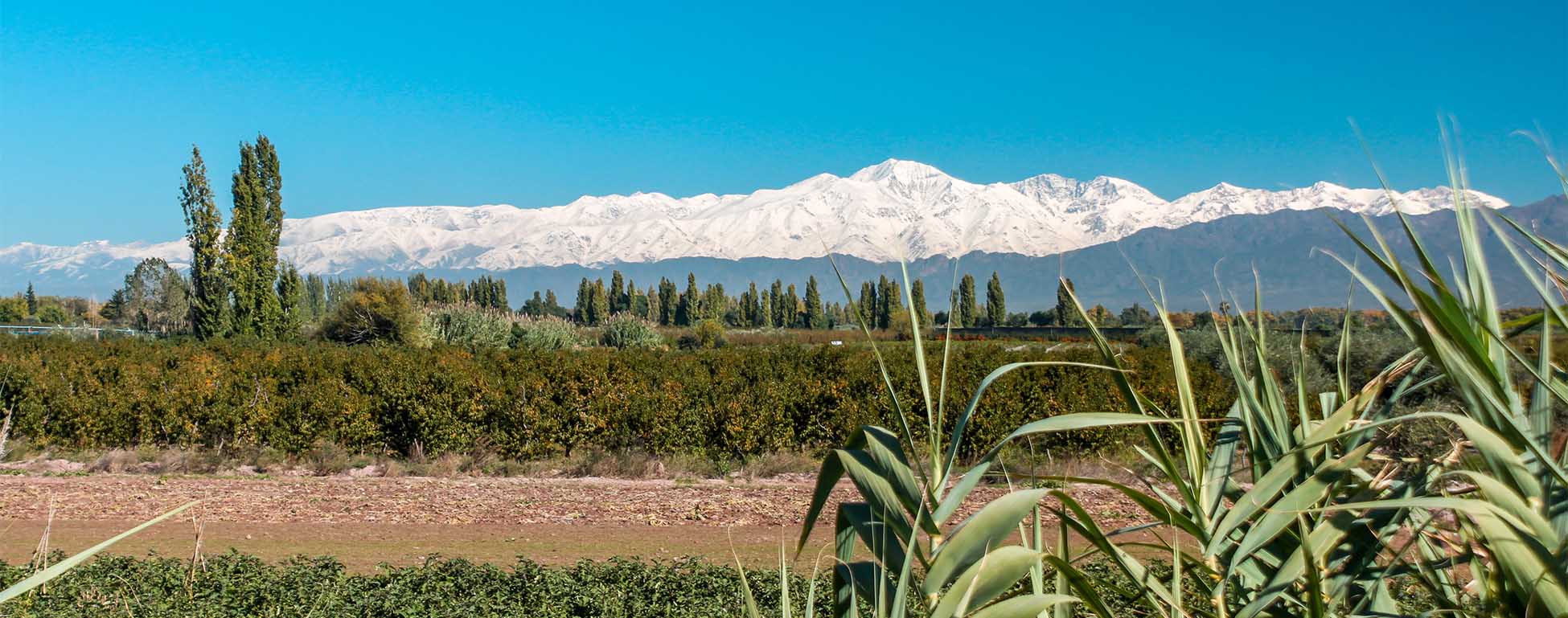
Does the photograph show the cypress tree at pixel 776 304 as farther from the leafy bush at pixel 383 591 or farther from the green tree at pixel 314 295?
the leafy bush at pixel 383 591

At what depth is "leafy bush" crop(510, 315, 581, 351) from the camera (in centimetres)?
2258

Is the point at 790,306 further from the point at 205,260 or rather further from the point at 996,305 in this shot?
the point at 205,260

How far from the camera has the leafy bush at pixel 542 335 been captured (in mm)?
22578

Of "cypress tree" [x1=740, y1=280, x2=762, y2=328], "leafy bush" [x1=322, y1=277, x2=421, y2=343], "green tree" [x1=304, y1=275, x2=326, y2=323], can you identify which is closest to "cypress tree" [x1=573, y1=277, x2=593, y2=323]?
"cypress tree" [x1=740, y1=280, x2=762, y2=328]

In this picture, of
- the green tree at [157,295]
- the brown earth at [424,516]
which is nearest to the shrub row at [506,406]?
the brown earth at [424,516]

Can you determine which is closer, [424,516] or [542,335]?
[424,516]

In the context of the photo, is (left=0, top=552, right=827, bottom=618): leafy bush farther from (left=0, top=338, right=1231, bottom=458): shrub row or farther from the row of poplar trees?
the row of poplar trees

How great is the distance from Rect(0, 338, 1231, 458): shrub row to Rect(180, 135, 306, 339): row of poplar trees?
726 inches

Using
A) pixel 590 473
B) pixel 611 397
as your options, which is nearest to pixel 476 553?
pixel 590 473

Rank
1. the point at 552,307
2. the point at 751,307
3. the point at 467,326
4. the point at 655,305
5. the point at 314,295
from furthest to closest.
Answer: the point at 552,307 → the point at 655,305 → the point at 314,295 → the point at 751,307 → the point at 467,326

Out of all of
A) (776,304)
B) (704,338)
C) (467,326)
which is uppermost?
(776,304)

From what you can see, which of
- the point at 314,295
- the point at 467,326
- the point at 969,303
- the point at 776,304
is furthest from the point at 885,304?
the point at 467,326

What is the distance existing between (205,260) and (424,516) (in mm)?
26985

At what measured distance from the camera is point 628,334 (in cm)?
2500
